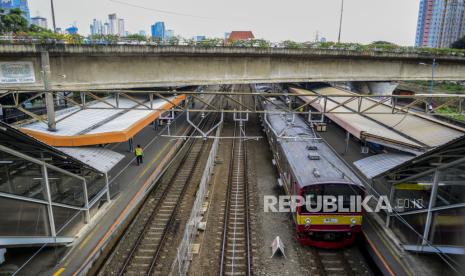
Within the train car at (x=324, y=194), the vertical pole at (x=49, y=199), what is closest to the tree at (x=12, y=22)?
the vertical pole at (x=49, y=199)

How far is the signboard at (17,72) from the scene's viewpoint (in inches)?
611

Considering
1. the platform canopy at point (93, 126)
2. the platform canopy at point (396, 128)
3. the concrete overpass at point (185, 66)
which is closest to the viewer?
the platform canopy at point (396, 128)

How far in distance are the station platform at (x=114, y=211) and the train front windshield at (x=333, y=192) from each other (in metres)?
6.86

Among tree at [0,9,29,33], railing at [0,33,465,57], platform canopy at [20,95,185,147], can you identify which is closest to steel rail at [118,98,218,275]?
platform canopy at [20,95,185,147]

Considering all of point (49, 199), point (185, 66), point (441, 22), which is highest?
point (441, 22)

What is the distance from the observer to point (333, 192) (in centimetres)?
1009

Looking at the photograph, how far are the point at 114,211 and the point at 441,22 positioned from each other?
140m

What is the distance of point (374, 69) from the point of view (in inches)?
1007

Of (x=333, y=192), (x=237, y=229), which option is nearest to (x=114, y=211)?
(x=237, y=229)

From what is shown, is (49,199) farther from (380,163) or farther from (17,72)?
(380,163)

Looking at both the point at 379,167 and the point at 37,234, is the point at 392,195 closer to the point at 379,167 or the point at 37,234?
the point at 379,167

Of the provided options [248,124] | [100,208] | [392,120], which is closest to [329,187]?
[100,208]

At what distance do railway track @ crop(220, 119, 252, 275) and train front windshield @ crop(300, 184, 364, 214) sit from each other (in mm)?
2576

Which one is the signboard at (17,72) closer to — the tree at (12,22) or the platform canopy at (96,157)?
the platform canopy at (96,157)
